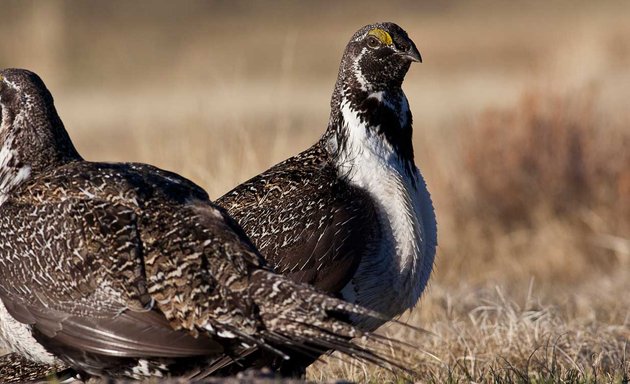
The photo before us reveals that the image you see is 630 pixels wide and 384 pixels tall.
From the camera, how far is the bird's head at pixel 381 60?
592 cm

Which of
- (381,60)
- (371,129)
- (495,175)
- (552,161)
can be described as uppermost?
(381,60)

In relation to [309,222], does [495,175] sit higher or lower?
lower

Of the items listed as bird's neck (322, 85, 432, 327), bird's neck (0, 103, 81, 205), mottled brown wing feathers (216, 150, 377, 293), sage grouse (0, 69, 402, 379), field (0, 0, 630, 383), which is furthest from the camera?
field (0, 0, 630, 383)

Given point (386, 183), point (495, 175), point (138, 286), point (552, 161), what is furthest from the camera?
point (495, 175)

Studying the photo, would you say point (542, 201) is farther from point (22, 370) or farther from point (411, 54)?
point (22, 370)

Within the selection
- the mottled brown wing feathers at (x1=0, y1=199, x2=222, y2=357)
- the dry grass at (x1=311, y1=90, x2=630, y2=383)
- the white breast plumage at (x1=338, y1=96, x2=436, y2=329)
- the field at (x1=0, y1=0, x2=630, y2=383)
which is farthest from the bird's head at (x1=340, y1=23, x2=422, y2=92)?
the dry grass at (x1=311, y1=90, x2=630, y2=383)

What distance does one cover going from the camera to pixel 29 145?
5.26 metres

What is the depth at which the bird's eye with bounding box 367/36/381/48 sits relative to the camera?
596cm

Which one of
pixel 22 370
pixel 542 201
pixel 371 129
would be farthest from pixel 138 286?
pixel 542 201

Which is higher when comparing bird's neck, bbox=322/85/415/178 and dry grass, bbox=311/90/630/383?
bird's neck, bbox=322/85/415/178

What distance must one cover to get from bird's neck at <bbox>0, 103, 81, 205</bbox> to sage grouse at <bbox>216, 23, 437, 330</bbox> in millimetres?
915

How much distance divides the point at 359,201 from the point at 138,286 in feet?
4.70

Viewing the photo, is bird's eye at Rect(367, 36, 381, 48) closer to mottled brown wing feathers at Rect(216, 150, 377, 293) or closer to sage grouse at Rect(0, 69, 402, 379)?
mottled brown wing feathers at Rect(216, 150, 377, 293)

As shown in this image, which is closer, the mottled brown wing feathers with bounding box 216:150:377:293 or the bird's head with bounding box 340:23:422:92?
the mottled brown wing feathers with bounding box 216:150:377:293
